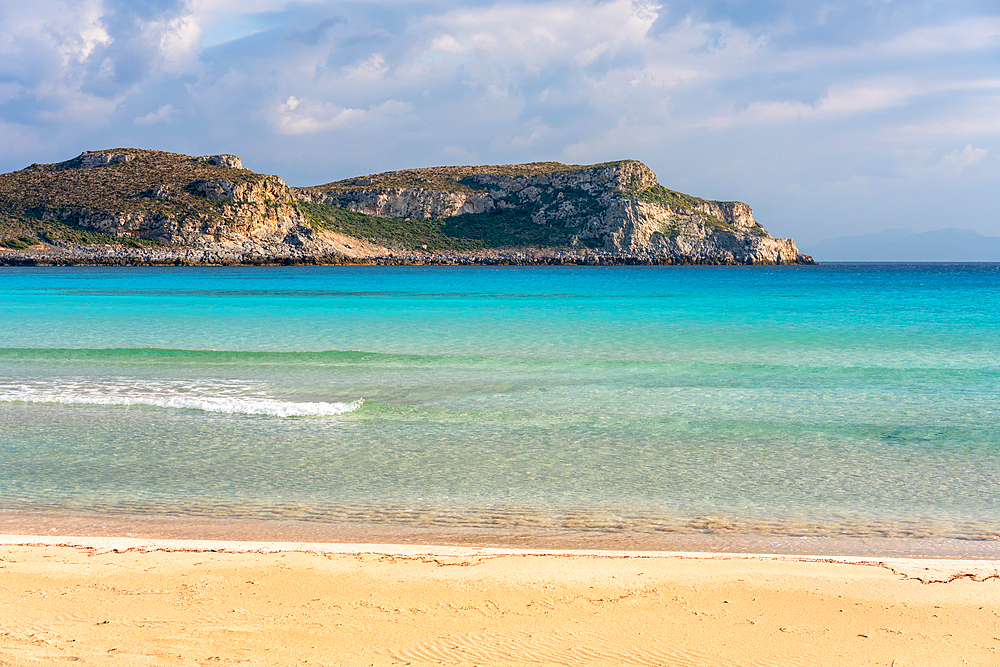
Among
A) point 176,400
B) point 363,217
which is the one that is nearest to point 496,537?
point 176,400

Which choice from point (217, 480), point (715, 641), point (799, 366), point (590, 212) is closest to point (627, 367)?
point (799, 366)

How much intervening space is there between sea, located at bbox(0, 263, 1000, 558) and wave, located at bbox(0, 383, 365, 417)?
0.19 feet

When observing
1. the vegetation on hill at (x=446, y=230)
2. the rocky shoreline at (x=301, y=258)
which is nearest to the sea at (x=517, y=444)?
the rocky shoreline at (x=301, y=258)

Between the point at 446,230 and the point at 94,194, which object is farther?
the point at 446,230

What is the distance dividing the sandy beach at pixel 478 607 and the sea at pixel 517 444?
0.64 meters

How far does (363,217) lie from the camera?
159 m

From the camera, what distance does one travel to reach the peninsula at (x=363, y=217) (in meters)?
110

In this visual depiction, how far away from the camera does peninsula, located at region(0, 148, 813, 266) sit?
363 feet

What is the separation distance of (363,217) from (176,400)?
15195cm

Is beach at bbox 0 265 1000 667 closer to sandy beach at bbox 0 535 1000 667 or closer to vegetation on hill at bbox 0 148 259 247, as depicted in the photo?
sandy beach at bbox 0 535 1000 667

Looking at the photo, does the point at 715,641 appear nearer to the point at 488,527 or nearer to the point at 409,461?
the point at 488,527

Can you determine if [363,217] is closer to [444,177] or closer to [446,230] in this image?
[446,230]

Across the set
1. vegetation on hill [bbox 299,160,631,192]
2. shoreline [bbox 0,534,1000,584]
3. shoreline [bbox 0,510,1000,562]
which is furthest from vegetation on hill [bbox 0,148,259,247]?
shoreline [bbox 0,534,1000,584]

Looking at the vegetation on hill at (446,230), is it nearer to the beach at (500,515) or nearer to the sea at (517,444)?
the sea at (517,444)
